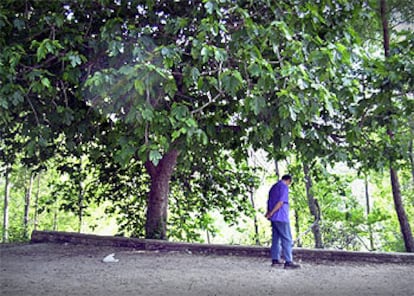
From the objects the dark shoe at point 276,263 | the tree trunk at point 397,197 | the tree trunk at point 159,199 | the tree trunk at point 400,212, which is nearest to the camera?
the dark shoe at point 276,263

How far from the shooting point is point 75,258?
664cm

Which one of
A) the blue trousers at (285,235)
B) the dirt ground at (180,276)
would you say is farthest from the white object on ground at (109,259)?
the blue trousers at (285,235)

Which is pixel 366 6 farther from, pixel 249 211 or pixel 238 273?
pixel 249 211

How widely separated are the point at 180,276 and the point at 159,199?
9.08 feet

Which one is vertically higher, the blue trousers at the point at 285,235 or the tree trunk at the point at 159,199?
the tree trunk at the point at 159,199

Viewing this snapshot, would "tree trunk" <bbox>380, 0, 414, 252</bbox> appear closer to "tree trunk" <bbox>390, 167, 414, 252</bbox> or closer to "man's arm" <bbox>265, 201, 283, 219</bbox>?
"tree trunk" <bbox>390, 167, 414, 252</bbox>

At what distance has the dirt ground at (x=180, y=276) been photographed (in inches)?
178

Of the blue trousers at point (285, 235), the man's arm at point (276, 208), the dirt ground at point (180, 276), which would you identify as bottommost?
the dirt ground at point (180, 276)

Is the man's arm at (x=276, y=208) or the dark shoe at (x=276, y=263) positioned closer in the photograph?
the man's arm at (x=276, y=208)

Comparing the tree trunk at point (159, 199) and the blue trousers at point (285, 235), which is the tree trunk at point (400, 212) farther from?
the tree trunk at point (159, 199)

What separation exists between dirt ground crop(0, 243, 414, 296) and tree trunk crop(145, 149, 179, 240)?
0.79 meters

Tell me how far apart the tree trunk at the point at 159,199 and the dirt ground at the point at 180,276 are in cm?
79

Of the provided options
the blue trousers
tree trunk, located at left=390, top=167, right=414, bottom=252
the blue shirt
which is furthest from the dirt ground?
tree trunk, located at left=390, top=167, right=414, bottom=252

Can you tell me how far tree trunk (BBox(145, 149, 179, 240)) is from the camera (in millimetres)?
7883
